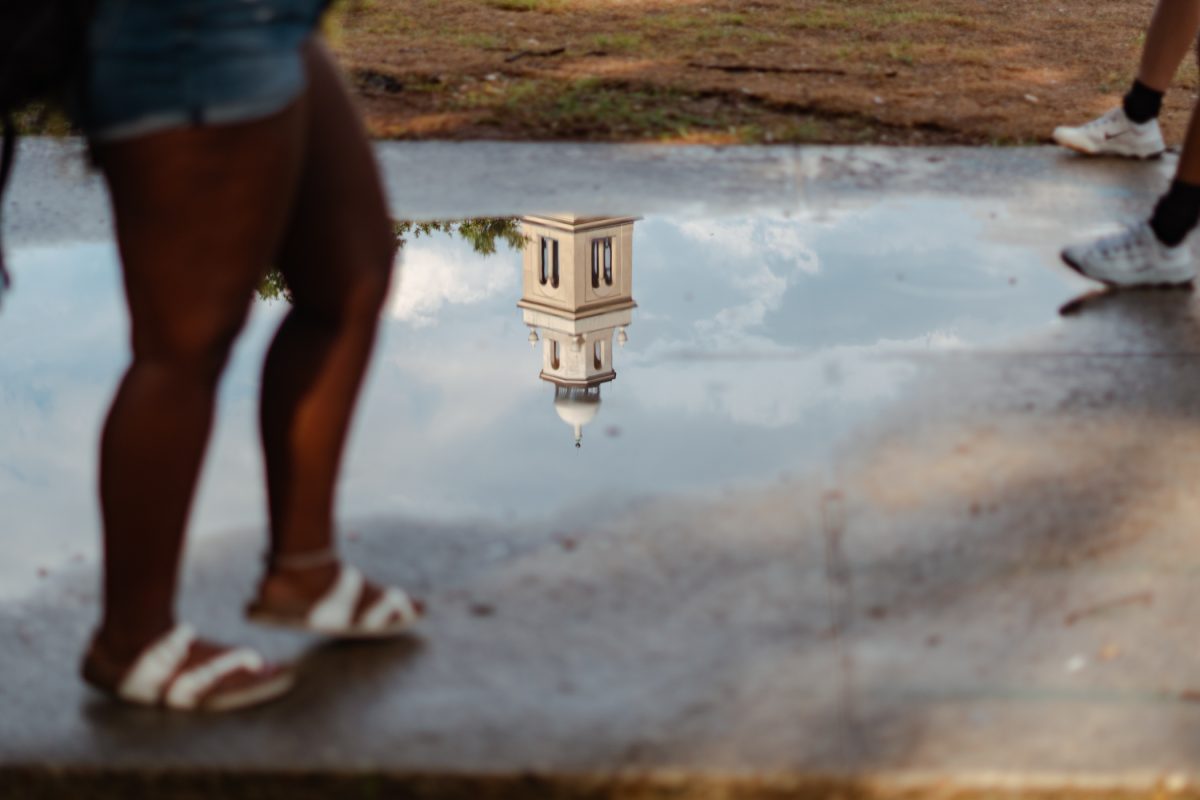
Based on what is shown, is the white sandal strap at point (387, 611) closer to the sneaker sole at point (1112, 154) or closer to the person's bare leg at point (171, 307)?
the person's bare leg at point (171, 307)

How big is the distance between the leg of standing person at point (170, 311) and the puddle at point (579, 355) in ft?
2.04

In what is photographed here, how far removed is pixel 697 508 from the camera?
2.98 meters

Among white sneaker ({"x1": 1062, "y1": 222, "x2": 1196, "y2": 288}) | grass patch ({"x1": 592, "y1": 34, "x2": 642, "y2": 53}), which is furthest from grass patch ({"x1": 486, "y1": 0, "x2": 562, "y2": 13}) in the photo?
white sneaker ({"x1": 1062, "y1": 222, "x2": 1196, "y2": 288})

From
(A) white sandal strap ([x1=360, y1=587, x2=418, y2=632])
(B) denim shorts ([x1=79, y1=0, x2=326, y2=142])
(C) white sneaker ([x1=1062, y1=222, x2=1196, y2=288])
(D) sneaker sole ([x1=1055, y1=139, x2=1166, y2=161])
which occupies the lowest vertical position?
(D) sneaker sole ([x1=1055, y1=139, x2=1166, y2=161])

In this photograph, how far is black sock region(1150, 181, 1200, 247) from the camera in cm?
406

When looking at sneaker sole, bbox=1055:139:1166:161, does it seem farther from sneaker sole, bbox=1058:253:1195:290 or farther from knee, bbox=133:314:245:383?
knee, bbox=133:314:245:383

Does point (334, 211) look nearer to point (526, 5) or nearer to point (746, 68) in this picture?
point (746, 68)

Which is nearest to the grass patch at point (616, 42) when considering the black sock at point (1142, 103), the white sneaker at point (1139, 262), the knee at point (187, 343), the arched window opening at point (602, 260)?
the black sock at point (1142, 103)

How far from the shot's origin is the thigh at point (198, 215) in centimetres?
200

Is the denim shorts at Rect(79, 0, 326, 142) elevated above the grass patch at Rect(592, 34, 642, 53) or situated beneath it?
elevated above

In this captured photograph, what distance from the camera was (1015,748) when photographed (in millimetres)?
2213

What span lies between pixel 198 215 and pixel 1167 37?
3.87m

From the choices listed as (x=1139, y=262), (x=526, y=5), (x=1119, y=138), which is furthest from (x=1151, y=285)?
(x=526, y=5)

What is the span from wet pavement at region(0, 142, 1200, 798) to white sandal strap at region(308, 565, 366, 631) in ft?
0.24
